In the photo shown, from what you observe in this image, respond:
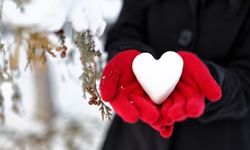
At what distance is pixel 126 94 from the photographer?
1.69 ft

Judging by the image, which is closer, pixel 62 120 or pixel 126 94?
pixel 126 94

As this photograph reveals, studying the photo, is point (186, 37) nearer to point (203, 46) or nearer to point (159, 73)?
point (203, 46)

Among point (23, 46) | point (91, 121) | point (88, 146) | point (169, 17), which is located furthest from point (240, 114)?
point (91, 121)

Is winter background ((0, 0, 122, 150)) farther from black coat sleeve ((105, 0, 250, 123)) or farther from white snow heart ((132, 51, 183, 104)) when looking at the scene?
white snow heart ((132, 51, 183, 104))

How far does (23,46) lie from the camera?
2.04 feet

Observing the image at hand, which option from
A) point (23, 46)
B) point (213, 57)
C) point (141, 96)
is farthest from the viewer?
point (213, 57)

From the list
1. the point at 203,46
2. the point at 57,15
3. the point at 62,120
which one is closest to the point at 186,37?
the point at 203,46

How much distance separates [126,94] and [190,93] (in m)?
0.08

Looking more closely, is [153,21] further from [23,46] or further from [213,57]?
[23,46]

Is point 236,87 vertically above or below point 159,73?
below

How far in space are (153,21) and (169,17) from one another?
35 millimetres

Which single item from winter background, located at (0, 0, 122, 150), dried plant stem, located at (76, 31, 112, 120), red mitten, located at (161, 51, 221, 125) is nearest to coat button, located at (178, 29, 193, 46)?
red mitten, located at (161, 51, 221, 125)

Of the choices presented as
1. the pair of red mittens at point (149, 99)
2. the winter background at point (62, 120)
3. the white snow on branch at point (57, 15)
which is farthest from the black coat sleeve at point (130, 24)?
the winter background at point (62, 120)

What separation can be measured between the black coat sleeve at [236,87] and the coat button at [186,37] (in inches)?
3.2
